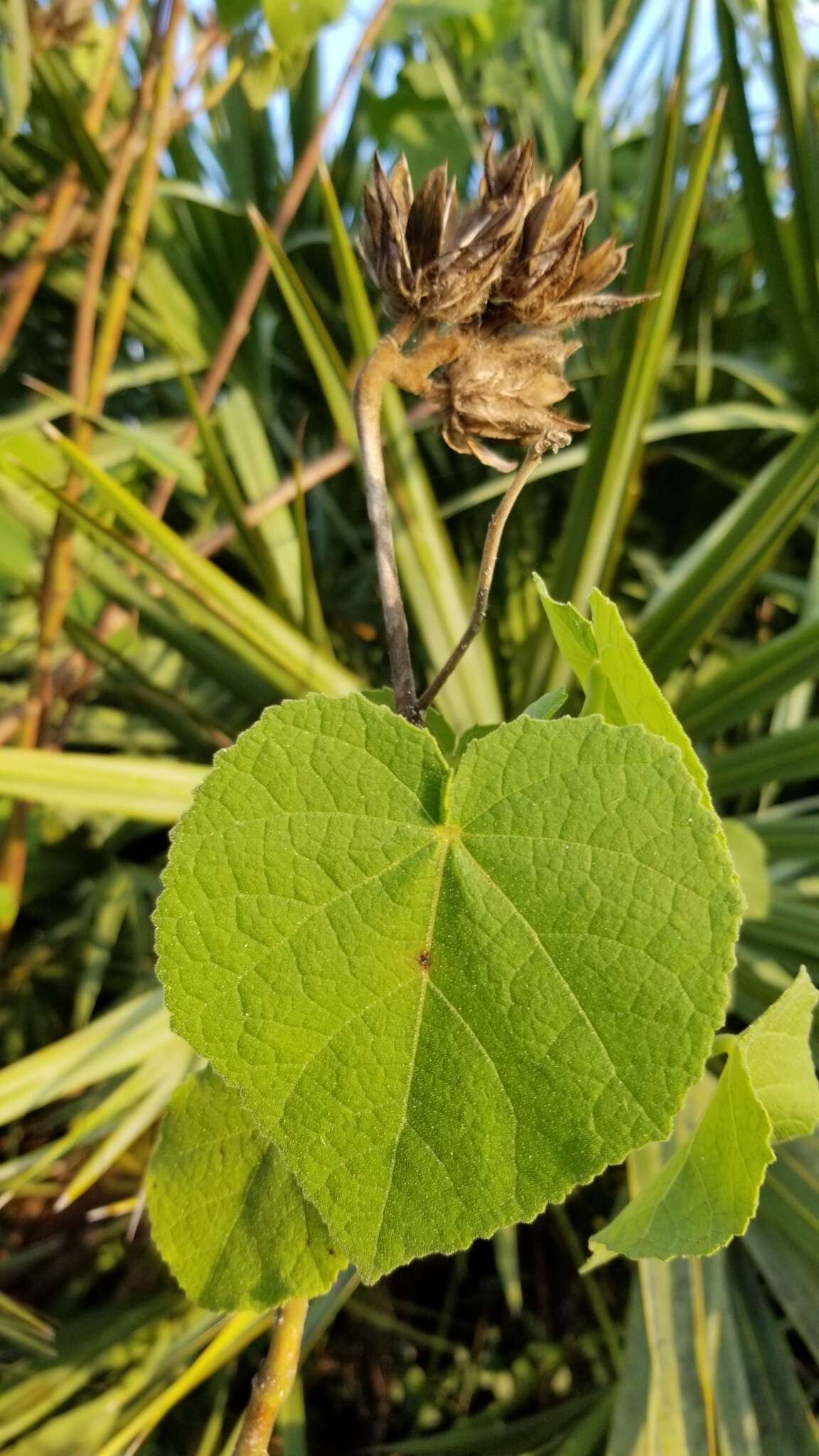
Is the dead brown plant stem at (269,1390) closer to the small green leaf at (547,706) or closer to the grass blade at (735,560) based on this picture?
the small green leaf at (547,706)

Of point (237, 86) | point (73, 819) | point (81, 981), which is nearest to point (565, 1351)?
point (81, 981)

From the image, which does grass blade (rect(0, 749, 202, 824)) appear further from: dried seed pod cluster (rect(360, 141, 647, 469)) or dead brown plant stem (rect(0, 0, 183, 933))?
dried seed pod cluster (rect(360, 141, 647, 469))

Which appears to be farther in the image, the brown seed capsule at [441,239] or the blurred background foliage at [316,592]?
the blurred background foliage at [316,592]

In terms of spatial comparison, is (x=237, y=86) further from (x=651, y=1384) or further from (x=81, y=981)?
(x=651, y=1384)

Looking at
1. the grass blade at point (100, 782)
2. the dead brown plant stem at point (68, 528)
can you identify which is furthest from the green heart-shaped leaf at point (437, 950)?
the dead brown plant stem at point (68, 528)

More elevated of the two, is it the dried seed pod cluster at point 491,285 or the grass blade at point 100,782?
the dried seed pod cluster at point 491,285

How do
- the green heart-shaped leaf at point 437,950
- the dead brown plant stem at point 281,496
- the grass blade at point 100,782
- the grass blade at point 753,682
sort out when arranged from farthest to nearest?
the dead brown plant stem at point 281,496 < the grass blade at point 753,682 < the grass blade at point 100,782 < the green heart-shaped leaf at point 437,950

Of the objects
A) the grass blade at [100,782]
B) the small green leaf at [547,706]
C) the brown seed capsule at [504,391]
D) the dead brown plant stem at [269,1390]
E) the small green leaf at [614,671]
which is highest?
the brown seed capsule at [504,391]

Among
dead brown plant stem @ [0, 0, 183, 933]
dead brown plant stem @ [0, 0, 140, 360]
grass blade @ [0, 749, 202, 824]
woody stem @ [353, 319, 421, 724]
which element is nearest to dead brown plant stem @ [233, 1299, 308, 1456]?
woody stem @ [353, 319, 421, 724]
